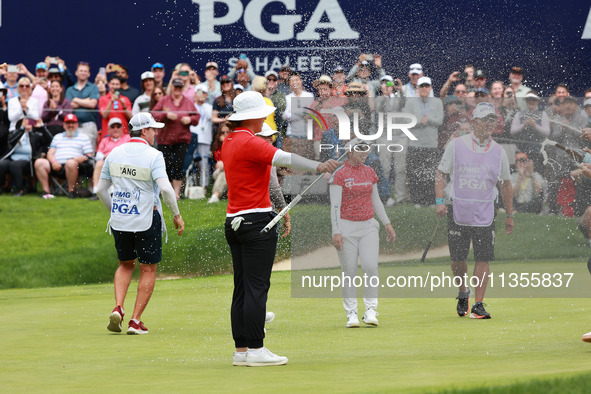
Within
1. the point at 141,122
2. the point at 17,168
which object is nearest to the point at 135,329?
the point at 141,122

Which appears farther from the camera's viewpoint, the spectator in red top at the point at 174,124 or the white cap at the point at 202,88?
the white cap at the point at 202,88

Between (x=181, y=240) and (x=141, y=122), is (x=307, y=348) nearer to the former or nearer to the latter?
(x=141, y=122)

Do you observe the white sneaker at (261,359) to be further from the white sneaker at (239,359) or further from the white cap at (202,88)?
the white cap at (202,88)

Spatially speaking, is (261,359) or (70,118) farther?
(70,118)

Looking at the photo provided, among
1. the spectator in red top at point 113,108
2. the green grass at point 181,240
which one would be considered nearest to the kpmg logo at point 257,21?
the spectator in red top at point 113,108

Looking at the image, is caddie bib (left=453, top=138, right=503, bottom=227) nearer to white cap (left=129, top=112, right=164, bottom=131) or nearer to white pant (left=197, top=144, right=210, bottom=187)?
white cap (left=129, top=112, right=164, bottom=131)

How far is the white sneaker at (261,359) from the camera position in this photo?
778cm

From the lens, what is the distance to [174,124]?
17984mm

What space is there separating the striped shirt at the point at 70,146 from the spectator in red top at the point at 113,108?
291 millimetres

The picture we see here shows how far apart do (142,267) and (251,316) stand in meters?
2.54

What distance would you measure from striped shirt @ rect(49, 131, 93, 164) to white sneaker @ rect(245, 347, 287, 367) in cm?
1168

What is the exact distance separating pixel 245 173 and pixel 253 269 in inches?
27.7

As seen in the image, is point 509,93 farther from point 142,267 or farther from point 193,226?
point 142,267

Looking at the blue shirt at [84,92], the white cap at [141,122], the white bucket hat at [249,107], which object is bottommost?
the blue shirt at [84,92]
